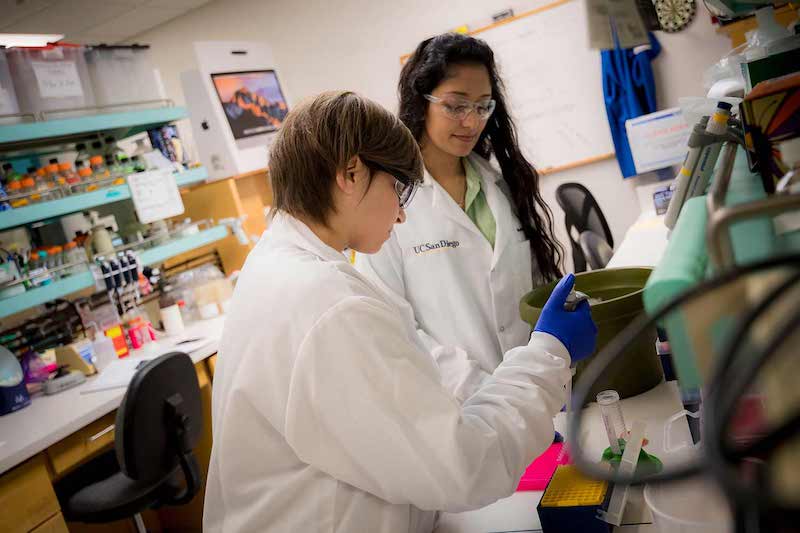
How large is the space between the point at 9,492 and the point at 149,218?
68.9 inches

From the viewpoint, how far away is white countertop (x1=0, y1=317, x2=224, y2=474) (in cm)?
226

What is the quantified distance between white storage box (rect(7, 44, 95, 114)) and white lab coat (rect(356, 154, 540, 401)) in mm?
2402

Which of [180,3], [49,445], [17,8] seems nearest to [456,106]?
[49,445]

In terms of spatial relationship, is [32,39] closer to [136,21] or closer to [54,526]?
[136,21]

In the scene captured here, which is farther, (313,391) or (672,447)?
(672,447)

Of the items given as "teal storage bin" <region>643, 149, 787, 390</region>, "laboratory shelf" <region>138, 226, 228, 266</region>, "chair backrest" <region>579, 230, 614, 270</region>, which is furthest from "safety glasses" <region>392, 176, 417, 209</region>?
"laboratory shelf" <region>138, 226, 228, 266</region>

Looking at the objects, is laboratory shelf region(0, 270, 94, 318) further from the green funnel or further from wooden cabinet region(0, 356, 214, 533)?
the green funnel

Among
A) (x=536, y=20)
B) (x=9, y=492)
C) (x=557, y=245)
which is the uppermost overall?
(x=536, y=20)

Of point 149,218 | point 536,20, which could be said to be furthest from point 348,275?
point 536,20

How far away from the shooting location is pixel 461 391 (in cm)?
168

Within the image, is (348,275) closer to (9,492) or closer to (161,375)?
(161,375)

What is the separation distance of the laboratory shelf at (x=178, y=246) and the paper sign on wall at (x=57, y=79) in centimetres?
92

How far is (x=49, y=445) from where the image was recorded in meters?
2.34

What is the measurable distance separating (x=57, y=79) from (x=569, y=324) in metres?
3.25
